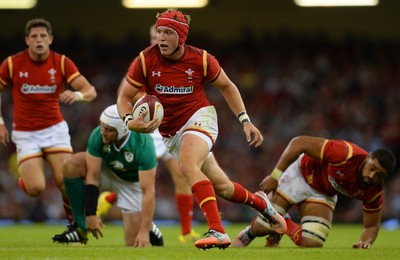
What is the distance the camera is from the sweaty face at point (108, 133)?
9.23 metres

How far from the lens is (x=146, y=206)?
9.03 m

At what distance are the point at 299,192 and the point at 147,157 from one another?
1675mm

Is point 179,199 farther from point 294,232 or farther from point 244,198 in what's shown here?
point 244,198

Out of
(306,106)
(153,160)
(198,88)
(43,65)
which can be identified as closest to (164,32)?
(198,88)

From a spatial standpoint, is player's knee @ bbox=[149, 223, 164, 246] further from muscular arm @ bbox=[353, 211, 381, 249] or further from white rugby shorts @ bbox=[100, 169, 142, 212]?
muscular arm @ bbox=[353, 211, 381, 249]

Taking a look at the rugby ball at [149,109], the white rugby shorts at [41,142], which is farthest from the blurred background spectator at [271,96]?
the rugby ball at [149,109]

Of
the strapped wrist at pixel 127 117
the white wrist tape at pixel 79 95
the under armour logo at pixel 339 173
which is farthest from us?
the white wrist tape at pixel 79 95

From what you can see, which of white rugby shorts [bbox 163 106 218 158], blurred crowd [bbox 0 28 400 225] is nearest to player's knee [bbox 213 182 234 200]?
white rugby shorts [bbox 163 106 218 158]

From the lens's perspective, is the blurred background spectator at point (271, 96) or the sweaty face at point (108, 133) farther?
the blurred background spectator at point (271, 96)

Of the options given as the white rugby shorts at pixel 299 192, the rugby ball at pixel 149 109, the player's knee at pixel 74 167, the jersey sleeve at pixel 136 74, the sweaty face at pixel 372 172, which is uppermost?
the jersey sleeve at pixel 136 74

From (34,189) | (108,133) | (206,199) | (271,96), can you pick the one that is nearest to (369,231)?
(206,199)

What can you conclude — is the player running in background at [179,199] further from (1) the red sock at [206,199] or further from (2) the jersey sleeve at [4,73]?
(1) the red sock at [206,199]

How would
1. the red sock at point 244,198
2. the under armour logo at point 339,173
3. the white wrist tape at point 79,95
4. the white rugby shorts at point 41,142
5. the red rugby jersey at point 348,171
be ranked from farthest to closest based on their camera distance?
the white rugby shorts at point 41,142 < the white wrist tape at point 79,95 < the under armour logo at point 339,173 < the red rugby jersey at point 348,171 < the red sock at point 244,198

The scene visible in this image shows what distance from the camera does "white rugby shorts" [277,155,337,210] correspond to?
Answer: 956cm
